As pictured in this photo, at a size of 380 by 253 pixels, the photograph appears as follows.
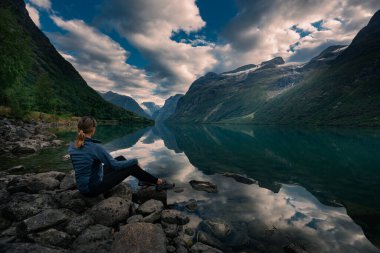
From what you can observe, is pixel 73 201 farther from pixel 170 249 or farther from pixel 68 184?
pixel 170 249

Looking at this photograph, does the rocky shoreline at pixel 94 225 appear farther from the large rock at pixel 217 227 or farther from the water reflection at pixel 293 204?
the water reflection at pixel 293 204

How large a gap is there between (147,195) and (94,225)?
415cm

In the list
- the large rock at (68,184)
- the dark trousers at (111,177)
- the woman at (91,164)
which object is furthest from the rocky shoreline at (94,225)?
the woman at (91,164)

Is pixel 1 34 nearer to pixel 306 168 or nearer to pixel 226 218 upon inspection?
pixel 226 218

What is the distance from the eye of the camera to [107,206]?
9.80 metres

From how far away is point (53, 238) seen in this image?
24.8ft

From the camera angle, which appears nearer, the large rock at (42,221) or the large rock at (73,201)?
the large rock at (42,221)

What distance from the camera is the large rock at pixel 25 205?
357 inches

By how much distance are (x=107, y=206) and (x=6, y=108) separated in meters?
56.0

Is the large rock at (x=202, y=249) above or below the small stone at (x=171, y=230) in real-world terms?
below

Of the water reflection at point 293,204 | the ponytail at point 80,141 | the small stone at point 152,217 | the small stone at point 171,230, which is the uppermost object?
the ponytail at point 80,141

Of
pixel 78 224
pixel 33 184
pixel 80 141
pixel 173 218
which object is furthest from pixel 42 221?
pixel 33 184

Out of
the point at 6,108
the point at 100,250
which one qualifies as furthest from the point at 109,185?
the point at 6,108

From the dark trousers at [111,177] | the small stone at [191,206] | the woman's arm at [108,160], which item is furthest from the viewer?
the small stone at [191,206]
